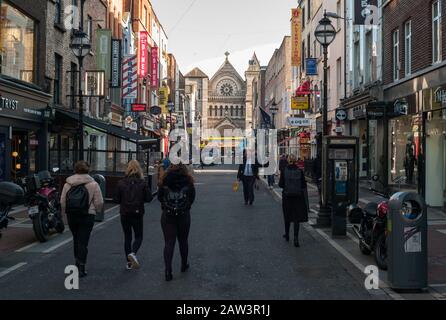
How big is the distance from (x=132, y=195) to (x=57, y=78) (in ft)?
50.2

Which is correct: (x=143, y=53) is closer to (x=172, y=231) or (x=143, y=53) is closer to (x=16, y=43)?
(x=16, y=43)

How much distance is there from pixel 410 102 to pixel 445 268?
10.5 m

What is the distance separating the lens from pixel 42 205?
36.5ft

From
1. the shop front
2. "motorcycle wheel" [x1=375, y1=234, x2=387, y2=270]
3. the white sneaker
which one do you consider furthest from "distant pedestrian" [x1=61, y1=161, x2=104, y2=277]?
the shop front

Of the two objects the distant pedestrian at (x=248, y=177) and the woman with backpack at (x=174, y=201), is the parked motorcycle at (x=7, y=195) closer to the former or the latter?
the woman with backpack at (x=174, y=201)

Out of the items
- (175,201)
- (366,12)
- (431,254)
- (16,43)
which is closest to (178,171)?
(175,201)

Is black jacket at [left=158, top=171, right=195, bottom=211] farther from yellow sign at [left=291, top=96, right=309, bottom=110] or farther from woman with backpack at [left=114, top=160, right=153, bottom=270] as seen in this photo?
yellow sign at [left=291, top=96, right=309, bottom=110]

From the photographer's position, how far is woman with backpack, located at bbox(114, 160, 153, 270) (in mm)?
8352

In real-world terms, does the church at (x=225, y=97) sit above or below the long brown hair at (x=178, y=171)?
above

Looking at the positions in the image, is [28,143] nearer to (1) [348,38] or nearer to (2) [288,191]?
(2) [288,191]

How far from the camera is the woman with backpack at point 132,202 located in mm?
8352

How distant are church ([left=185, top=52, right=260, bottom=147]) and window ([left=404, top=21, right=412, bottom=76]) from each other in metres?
90.2

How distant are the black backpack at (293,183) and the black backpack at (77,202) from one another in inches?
168

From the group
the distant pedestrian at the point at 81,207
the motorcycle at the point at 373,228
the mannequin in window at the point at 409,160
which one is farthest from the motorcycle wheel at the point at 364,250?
the mannequin in window at the point at 409,160
